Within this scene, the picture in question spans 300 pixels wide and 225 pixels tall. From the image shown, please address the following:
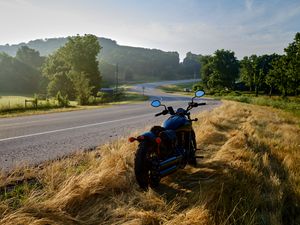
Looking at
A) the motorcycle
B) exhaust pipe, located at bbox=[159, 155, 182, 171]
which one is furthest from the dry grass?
exhaust pipe, located at bbox=[159, 155, 182, 171]

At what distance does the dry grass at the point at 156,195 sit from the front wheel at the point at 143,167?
177 mm

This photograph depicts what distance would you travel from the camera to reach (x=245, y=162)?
18.0 ft

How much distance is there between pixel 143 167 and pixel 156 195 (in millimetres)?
437

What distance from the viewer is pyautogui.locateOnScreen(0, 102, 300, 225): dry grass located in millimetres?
3143

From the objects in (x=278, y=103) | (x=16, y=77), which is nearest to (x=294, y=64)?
(x=278, y=103)

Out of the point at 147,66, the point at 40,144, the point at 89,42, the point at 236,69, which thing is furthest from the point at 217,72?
the point at 147,66

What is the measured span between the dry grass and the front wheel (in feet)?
0.58

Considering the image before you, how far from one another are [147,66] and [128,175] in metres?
162

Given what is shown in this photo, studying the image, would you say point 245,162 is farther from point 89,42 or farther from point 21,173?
point 89,42

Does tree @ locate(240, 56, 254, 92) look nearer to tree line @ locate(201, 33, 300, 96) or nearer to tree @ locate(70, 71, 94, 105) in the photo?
tree line @ locate(201, 33, 300, 96)

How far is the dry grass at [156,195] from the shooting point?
3.14 metres

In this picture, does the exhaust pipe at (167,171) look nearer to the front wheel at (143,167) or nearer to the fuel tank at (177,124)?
the front wheel at (143,167)

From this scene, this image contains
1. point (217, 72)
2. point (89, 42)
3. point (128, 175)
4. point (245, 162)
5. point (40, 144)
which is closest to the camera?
point (128, 175)

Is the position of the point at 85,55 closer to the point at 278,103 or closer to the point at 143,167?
the point at 278,103
